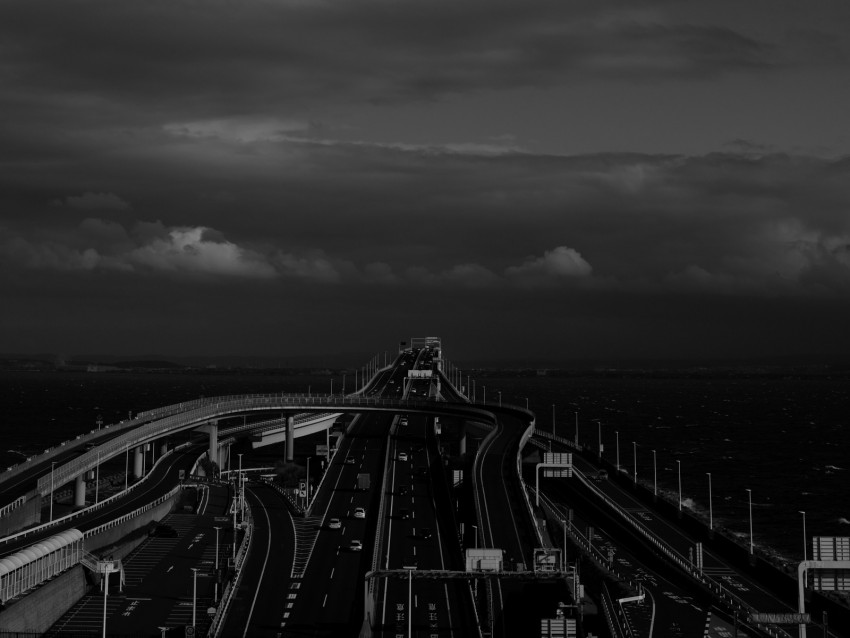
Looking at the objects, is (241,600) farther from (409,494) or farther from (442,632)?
(409,494)

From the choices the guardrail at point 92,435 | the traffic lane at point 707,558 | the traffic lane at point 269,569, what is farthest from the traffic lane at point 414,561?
the guardrail at point 92,435

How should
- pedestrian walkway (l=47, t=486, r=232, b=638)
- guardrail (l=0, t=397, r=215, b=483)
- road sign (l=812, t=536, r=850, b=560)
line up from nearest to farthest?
road sign (l=812, t=536, r=850, b=560)
pedestrian walkway (l=47, t=486, r=232, b=638)
guardrail (l=0, t=397, r=215, b=483)

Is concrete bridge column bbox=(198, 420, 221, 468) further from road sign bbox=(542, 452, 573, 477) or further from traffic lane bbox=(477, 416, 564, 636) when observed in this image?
road sign bbox=(542, 452, 573, 477)

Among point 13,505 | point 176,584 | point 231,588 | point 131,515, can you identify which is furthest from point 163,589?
point 13,505

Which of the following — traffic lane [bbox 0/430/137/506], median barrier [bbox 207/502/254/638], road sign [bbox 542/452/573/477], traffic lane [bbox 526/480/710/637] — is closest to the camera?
median barrier [bbox 207/502/254/638]

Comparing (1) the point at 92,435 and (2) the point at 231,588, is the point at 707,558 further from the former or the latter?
(1) the point at 92,435

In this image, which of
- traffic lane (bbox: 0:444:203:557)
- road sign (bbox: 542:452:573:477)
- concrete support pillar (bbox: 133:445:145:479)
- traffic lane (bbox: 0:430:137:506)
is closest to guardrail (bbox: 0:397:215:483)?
traffic lane (bbox: 0:430:137:506)
